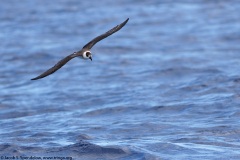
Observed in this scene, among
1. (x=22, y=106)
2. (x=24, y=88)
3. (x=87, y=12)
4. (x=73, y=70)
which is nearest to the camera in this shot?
(x=22, y=106)

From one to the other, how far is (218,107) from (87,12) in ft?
51.0

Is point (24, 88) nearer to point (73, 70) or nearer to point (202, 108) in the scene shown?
point (73, 70)

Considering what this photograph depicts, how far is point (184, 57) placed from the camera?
22.8 metres

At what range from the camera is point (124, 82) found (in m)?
20.4

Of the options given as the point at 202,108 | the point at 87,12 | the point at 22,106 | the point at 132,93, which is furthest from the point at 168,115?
the point at 87,12

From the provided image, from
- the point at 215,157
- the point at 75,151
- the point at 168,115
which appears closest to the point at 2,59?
the point at 168,115

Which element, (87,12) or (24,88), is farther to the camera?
(87,12)

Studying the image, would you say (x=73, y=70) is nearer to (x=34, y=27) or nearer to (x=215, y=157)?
(x=34, y=27)

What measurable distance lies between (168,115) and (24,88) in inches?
215

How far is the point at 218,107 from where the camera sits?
16859 mm

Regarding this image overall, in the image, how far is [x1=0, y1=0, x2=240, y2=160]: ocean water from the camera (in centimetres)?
1393

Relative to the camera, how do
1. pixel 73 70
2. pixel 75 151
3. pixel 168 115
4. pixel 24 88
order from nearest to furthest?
pixel 75 151, pixel 168 115, pixel 24 88, pixel 73 70

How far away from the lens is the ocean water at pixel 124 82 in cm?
1393

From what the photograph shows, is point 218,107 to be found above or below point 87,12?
below
